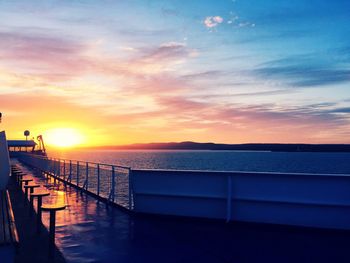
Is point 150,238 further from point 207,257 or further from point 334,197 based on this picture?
point 334,197

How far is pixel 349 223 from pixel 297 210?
3.38 feet

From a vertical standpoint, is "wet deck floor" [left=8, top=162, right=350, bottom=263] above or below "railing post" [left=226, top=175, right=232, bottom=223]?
below

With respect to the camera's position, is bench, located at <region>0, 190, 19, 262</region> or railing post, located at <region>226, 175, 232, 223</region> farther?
railing post, located at <region>226, 175, 232, 223</region>

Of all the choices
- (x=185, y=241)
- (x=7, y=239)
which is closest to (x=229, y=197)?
(x=185, y=241)

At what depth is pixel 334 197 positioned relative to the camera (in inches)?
272

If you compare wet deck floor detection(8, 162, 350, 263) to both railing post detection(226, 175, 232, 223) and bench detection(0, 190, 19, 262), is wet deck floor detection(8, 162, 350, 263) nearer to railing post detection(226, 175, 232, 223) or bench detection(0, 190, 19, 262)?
railing post detection(226, 175, 232, 223)

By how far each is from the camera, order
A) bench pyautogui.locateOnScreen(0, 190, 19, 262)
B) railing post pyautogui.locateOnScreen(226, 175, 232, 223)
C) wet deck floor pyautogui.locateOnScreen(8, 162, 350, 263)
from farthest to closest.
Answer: railing post pyautogui.locateOnScreen(226, 175, 232, 223), wet deck floor pyautogui.locateOnScreen(8, 162, 350, 263), bench pyautogui.locateOnScreen(0, 190, 19, 262)

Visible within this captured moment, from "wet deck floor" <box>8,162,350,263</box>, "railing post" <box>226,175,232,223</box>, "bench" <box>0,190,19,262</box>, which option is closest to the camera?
"bench" <box>0,190,19,262</box>

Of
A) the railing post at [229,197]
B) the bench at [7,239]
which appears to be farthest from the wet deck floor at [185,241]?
the bench at [7,239]

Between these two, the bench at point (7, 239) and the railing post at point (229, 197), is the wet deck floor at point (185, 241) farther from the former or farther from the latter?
the bench at point (7, 239)

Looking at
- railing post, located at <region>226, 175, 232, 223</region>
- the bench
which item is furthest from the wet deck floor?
the bench

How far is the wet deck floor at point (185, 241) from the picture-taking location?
540 centimetres

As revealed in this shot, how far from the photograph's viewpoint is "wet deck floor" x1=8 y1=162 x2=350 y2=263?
540cm

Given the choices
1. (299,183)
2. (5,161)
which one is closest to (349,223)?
(299,183)
